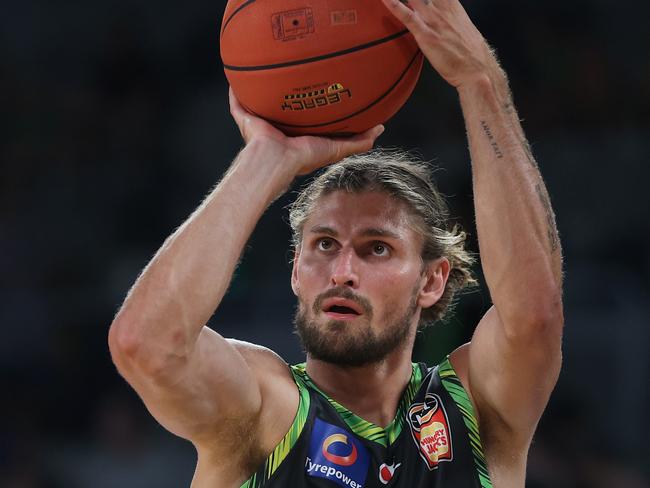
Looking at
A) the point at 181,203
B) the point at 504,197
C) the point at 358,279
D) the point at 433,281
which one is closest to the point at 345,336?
the point at 358,279

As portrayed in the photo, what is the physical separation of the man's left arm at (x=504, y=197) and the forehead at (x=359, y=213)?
430 millimetres

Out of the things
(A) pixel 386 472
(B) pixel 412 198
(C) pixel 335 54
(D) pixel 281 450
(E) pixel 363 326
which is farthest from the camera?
(B) pixel 412 198

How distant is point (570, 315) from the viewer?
673 centimetres

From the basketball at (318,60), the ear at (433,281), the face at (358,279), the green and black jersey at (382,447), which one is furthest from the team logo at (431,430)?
the basketball at (318,60)

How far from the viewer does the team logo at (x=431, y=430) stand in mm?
3312

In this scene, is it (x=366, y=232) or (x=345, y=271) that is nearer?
(x=345, y=271)

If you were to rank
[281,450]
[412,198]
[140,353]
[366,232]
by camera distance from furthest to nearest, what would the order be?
[412,198], [366,232], [281,450], [140,353]

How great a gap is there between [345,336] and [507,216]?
25.5 inches

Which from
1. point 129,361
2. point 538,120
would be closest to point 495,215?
point 129,361

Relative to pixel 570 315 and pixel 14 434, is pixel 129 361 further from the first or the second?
pixel 14 434

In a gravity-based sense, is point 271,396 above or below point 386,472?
above

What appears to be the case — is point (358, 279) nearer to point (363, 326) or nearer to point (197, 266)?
point (363, 326)

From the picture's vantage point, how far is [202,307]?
2.86 metres

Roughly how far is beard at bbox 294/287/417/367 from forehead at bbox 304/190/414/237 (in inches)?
11.0
